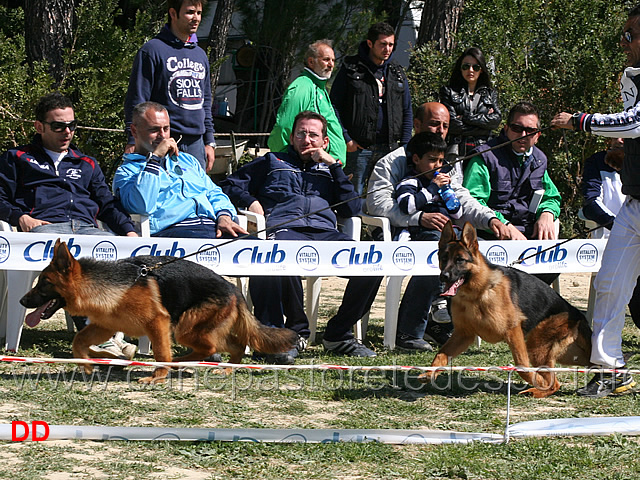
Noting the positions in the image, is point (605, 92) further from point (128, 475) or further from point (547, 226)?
point (128, 475)

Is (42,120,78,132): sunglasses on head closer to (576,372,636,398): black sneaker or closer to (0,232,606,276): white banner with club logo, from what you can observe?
(0,232,606,276): white banner with club logo

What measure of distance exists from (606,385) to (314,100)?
13.2 feet

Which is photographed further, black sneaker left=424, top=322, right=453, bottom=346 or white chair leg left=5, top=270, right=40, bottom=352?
black sneaker left=424, top=322, right=453, bottom=346

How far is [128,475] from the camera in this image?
389 centimetres

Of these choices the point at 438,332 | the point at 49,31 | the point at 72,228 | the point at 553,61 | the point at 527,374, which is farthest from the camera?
the point at 553,61

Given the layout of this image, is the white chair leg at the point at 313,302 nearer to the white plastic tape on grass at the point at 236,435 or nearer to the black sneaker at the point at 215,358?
the black sneaker at the point at 215,358

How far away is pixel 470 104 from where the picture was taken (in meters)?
8.74

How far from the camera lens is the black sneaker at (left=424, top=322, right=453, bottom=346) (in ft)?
25.5

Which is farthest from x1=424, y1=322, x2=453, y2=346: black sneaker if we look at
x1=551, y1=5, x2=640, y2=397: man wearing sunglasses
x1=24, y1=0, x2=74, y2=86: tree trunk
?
x1=24, y1=0, x2=74, y2=86: tree trunk

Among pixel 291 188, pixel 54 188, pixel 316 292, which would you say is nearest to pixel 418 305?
pixel 316 292

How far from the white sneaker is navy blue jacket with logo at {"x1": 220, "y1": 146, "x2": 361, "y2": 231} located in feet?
3.55

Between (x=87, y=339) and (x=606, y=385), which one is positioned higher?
(x=87, y=339)

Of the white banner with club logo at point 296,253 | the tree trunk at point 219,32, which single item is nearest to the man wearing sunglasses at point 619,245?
the white banner with club logo at point 296,253

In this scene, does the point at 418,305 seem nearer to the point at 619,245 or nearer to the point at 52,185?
the point at 619,245
